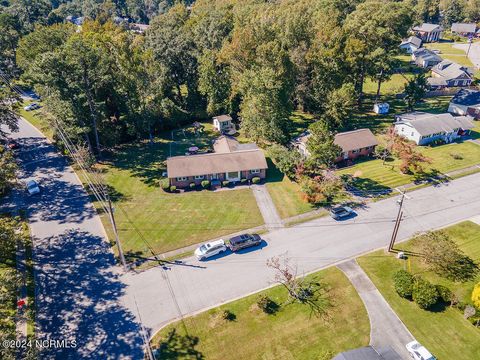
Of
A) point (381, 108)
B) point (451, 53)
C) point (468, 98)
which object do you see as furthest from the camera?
point (451, 53)

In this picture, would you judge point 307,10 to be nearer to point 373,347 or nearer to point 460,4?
point 373,347

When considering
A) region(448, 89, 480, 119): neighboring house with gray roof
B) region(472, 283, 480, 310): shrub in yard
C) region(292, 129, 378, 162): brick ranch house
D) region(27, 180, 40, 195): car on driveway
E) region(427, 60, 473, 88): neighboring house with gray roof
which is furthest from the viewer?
region(427, 60, 473, 88): neighboring house with gray roof

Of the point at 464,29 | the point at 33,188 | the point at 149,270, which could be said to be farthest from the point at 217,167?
the point at 464,29

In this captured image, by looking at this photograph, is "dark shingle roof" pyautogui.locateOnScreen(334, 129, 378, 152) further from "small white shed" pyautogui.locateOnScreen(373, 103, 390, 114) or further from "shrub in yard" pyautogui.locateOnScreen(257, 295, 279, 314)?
"shrub in yard" pyautogui.locateOnScreen(257, 295, 279, 314)

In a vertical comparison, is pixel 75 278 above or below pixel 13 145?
below

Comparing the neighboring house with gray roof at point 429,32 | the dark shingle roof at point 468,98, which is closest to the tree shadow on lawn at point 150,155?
the dark shingle roof at point 468,98

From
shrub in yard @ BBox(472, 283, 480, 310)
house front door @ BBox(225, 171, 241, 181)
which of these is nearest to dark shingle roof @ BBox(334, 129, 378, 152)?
house front door @ BBox(225, 171, 241, 181)

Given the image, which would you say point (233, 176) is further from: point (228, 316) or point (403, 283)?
point (403, 283)
